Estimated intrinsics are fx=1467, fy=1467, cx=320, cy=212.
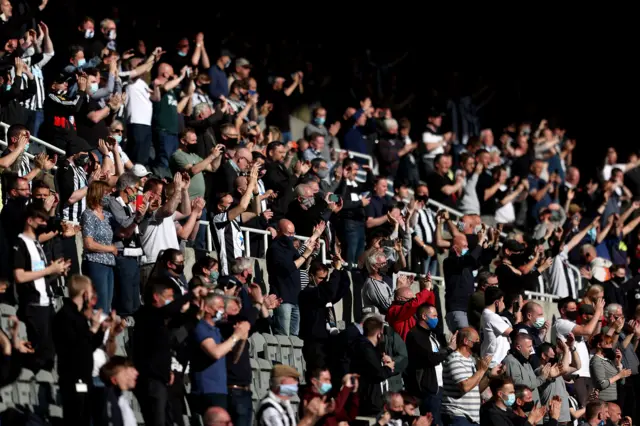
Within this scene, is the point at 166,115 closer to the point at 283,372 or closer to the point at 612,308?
the point at 612,308

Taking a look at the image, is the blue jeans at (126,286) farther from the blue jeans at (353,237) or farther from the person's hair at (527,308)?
the person's hair at (527,308)

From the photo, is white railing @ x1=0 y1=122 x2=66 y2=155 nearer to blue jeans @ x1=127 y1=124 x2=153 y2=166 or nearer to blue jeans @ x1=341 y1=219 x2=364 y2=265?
blue jeans @ x1=127 y1=124 x2=153 y2=166

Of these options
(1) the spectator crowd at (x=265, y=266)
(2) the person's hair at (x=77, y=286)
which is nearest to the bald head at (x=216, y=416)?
(1) the spectator crowd at (x=265, y=266)

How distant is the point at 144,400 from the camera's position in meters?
11.3

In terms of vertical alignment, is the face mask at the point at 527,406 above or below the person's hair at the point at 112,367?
→ below

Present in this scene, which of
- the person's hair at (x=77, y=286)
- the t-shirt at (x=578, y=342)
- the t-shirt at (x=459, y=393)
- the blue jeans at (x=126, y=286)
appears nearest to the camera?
the person's hair at (x=77, y=286)

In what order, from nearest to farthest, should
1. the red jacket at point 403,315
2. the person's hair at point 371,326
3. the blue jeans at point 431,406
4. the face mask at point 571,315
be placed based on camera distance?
the person's hair at point 371,326 → the blue jeans at point 431,406 → the red jacket at point 403,315 → the face mask at point 571,315

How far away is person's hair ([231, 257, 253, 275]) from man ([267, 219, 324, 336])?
963 mm

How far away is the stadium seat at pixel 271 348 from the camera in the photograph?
13828 mm

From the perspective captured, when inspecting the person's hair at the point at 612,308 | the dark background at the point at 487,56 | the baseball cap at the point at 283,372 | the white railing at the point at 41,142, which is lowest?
the baseball cap at the point at 283,372

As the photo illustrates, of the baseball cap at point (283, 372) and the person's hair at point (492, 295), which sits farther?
the person's hair at point (492, 295)

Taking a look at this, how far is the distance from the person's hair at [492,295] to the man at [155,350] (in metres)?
4.73

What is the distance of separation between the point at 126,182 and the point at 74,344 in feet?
9.49

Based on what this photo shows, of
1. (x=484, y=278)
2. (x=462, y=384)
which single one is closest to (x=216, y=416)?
(x=462, y=384)
